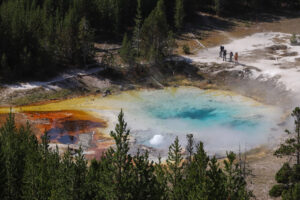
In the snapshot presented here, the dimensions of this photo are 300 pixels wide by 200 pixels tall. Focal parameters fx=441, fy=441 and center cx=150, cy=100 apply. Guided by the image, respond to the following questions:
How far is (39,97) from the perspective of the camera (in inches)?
2256

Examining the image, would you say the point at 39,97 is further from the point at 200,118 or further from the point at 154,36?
the point at 200,118

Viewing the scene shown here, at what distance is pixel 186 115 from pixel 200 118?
1.86 m

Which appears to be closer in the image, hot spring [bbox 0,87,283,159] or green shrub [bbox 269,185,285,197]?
green shrub [bbox 269,185,285,197]

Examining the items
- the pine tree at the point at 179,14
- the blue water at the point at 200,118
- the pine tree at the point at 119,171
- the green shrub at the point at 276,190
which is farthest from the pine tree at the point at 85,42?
the pine tree at the point at 119,171

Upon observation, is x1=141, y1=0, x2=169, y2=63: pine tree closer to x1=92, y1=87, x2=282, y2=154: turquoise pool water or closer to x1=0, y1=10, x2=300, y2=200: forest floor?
x1=0, y1=10, x2=300, y2=200: forest floor

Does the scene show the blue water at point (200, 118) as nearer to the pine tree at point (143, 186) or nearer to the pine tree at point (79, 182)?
the pine tree at point (143, 186)

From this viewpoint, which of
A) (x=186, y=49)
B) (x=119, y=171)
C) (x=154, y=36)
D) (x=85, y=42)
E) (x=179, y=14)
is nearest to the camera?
(x=119, y=171)

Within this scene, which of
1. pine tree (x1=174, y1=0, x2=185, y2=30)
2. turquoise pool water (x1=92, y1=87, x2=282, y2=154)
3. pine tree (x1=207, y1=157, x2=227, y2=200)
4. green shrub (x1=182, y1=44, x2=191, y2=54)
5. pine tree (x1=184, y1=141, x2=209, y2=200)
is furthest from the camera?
pine tree (x1=174, y1=0, x2=185, y2=30)

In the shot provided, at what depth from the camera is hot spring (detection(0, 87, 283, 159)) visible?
45094 mm

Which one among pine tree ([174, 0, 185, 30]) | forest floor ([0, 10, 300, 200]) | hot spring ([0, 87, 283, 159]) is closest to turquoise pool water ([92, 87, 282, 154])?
hot spring ([0, 87, 283, 159])

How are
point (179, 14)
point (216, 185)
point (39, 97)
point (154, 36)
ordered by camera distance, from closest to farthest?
point (216, 185) → point (39, 97) → point (154, 36) → point (179, 14)

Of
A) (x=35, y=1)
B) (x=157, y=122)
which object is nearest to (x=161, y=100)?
(x=157, y=122)

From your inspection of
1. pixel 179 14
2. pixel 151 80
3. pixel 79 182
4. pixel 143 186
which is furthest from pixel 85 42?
pixel 143 186

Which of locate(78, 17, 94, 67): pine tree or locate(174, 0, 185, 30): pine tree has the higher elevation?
locate(174, 0, 185, 30): pine tree
